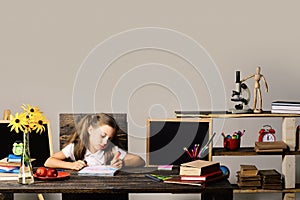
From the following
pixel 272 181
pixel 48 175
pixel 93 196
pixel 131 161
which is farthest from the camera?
pixel 272 181

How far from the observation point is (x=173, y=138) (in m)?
4.45

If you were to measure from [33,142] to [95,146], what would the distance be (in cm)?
73

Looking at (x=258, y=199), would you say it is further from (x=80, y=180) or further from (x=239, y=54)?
(x=80, y=180)

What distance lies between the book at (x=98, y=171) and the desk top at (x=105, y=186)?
0.25 ft

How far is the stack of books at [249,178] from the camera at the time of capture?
455 cm

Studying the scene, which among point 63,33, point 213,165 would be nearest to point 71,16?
point 63,33

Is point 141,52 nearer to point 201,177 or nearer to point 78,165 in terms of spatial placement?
point 78,165

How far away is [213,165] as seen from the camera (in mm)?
3547

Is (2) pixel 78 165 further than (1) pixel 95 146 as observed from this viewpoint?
No

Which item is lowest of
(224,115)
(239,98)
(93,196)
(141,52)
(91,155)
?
(93,196)

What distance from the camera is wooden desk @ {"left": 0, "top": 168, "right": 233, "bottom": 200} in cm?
332

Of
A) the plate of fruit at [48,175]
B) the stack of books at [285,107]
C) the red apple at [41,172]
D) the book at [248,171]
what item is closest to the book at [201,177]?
the plate of fruit at [48,175]

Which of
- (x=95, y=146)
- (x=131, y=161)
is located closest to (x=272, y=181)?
(x=131, y=161)

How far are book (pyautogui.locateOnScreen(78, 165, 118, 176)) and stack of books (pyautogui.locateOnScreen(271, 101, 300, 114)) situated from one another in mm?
1447
